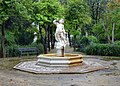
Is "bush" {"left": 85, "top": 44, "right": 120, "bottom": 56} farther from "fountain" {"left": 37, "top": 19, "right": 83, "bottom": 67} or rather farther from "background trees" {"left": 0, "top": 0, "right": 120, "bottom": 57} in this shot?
"fountain" {"left": 37, "top": 19, "right": 83, "bottom": 67}

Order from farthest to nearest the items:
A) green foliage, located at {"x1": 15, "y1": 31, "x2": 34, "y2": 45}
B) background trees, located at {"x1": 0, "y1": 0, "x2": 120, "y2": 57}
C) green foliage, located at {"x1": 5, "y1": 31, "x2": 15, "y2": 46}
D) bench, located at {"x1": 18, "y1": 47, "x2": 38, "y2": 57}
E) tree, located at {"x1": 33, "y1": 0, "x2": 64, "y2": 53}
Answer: green foliage, located at {"x1": 15, "y1": 31, "x2": 34, "y2": 45} → green foliage, located at {"x1": 5, "y1": 31, "x2": 15, "y2": 46} → bench, located at {"x1": 18, "y1": 47, "x2": 38, "y2": 57} → tree, located at {"x1": 33, "y1": 0, "x2": 64, "y2": 53} → background trees, located at {"x1": 0, "y1": 0, "x2": 120, "y2": 57}

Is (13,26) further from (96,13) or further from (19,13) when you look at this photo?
(96,13)

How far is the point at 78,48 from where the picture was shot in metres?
30.5

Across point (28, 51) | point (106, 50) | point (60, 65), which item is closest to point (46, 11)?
point (28, 51)

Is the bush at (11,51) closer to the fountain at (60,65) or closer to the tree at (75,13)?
the fountain at (60,65)

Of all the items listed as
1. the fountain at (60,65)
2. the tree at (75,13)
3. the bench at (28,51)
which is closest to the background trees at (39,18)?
the tree at (75,13)

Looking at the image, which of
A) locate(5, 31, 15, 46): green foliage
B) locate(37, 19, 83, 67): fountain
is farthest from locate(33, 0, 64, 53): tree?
locate(37, 19, 83, 67): fountain

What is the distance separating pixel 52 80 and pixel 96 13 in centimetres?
2998

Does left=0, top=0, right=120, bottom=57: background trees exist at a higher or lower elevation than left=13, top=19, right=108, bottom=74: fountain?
higher

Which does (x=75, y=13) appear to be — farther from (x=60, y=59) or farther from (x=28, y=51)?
(x=60, y=59)

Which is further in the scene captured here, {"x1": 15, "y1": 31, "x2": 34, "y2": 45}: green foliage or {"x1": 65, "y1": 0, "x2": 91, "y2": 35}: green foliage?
{"x1": 15, "y1": 31, "x2": 34, "y2": 45}: green foliage

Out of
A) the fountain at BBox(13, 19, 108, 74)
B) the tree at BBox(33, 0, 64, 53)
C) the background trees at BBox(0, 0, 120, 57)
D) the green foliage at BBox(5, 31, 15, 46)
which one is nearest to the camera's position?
the fountain at BBox(13, 19, 108, 74)

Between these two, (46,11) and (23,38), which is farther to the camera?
(23,38)

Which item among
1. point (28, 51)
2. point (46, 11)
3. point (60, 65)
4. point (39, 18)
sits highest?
point (46, 11)
